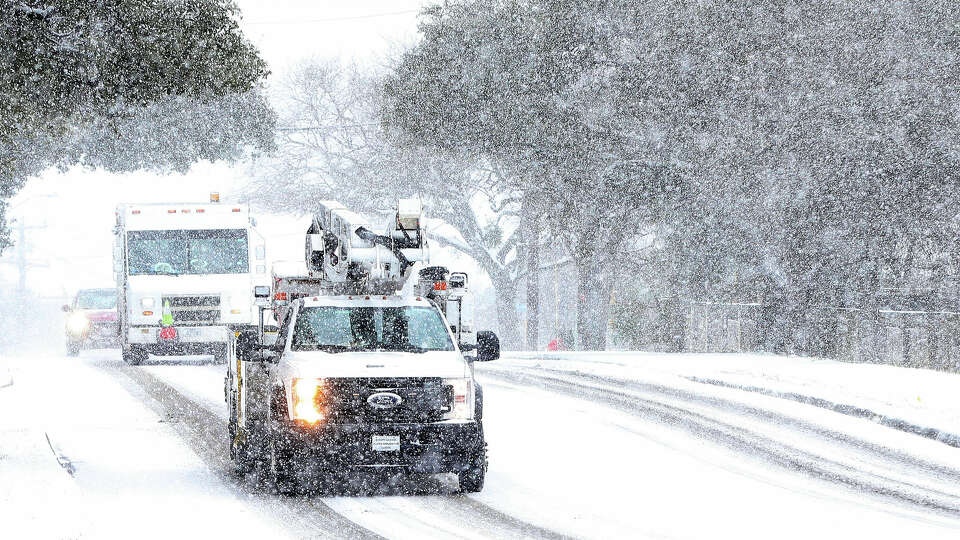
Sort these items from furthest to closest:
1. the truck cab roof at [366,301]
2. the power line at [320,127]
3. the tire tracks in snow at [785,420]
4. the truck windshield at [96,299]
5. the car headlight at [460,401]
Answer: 1. the power line at [320,127]
2. the truck windshield at [96,299]
3. the tire tracks in snow at [785,420]
4. the truck cab roof at [366,301]
5. the car headlight at [460,401]

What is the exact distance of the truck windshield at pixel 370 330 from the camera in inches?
495

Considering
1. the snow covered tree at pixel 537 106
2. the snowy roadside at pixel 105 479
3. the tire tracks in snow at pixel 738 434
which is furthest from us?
the snow covered tree at pixel 537 106

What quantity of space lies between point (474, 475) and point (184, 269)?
17.7 m

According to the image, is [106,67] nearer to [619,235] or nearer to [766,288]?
[766,288]

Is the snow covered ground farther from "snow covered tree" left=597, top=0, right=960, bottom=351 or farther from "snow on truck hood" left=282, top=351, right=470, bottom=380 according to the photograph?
"snow covered tree" left=597, top=0, right=960, bottom=351

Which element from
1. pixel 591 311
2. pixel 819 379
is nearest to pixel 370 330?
pixel 819 379

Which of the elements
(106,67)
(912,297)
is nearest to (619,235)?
(912,297)

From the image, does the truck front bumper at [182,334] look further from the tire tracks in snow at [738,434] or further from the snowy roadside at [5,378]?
the tire tracks in snow at [738,434]

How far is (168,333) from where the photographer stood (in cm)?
2852

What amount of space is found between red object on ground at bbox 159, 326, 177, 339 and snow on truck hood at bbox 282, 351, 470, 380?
662 inches

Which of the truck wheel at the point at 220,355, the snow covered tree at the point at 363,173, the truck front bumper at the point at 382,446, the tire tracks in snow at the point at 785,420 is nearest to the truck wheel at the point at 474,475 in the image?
the truck front bumper at the point at 382,446

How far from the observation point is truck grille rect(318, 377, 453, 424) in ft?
38.2

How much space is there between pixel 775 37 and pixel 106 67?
53.3 feet

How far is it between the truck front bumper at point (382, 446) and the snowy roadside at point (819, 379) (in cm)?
694
